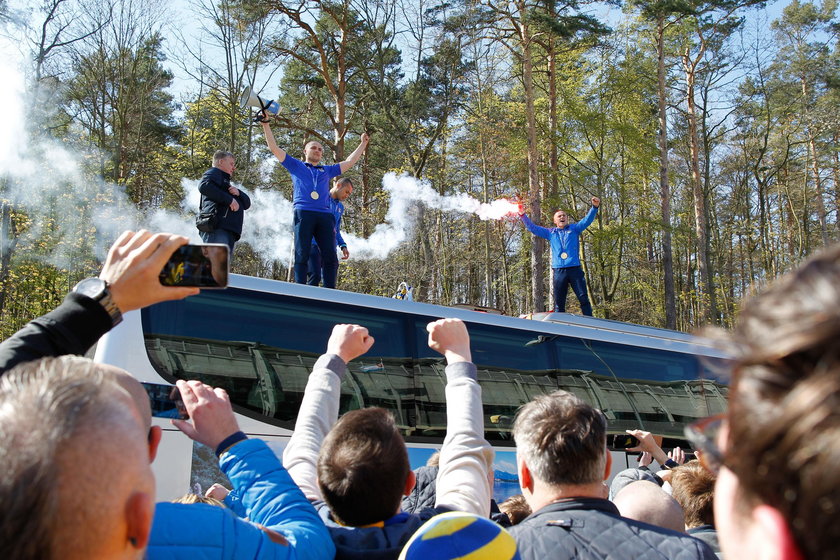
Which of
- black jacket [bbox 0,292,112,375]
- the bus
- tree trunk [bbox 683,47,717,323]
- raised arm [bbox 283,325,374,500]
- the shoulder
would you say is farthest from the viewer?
tree trunk [bbox 683,47,717,323]

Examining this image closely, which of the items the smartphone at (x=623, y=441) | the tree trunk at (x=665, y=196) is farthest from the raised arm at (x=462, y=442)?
the tree trunk at (x=665, y=196)

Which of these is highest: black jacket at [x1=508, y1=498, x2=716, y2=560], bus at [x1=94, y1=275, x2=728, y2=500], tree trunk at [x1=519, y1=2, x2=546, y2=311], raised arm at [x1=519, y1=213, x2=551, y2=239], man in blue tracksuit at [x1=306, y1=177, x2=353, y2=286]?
tree trunk at [x1=519, y1=2, x2=546, y2=311]

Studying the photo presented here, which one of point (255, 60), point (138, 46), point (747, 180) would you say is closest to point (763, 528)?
point (255, 60)

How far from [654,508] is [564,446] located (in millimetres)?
734

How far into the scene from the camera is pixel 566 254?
1206 cm

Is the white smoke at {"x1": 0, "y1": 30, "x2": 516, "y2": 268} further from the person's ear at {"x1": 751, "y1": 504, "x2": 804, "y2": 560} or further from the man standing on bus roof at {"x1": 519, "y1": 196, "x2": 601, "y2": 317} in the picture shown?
the person's ear at {"x1": 751, "y1": 504, "x2": 804, "y2": 560}

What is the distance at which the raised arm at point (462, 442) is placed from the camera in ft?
7.25

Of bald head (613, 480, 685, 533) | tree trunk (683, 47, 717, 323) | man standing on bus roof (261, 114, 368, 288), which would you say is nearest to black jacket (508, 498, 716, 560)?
bald head (613, 480, 685, 533)

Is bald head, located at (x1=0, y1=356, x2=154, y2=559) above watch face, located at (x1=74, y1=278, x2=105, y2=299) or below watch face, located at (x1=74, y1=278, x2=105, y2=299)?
below

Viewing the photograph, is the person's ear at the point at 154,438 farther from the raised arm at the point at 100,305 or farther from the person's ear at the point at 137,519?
the person's ear at the point at 137,519

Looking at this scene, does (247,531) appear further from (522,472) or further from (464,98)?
(464,98)

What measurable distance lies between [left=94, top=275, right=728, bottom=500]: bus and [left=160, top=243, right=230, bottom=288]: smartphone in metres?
3.54

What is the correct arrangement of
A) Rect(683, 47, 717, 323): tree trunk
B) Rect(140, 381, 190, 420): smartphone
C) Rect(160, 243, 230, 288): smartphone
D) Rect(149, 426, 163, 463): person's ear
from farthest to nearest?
Rect(683, 47, 717, 323): tree trunk, Rect(140, 381, 190, 420): smartphone, Rect(160, 243, 230, 288): smartphone, Rect(149, 426, 163, 463): person's ear

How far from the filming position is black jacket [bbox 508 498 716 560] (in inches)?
83.4
